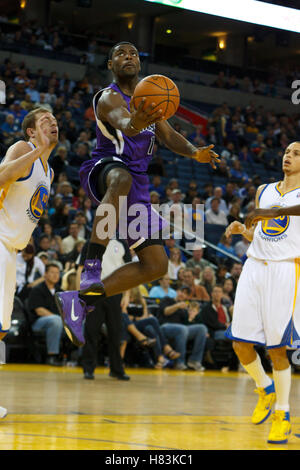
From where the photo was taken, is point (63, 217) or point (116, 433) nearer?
point (116, 433)

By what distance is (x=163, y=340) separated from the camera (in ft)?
34.6

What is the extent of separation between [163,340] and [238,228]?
213 inches

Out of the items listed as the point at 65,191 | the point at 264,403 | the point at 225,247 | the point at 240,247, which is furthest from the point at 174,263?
the point at 264,403

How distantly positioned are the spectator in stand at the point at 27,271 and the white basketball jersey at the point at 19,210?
15.7 feet

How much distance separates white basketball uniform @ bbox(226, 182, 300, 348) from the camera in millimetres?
5238

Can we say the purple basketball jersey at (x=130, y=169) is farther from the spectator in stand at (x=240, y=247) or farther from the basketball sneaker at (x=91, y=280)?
the spectator in stand at (x=240, y=247)

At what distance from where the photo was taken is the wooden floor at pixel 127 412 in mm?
4582

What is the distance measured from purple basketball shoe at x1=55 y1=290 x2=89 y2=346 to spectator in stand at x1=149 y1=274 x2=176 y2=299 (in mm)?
6610

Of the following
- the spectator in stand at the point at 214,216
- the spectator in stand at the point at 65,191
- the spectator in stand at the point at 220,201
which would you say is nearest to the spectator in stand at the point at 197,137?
the spectator in stand at the point at 220,201

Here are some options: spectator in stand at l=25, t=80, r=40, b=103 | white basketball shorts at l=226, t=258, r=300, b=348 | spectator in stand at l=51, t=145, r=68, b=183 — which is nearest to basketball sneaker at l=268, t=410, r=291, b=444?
white basketball shorts at l=226, t=258, r=300, b=348

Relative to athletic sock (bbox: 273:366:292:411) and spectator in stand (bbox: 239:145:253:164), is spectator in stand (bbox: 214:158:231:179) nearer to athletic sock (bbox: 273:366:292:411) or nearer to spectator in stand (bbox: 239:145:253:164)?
spectator in stand (bbox: 239:145:253:164)

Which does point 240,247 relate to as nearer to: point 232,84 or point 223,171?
point 223,171
